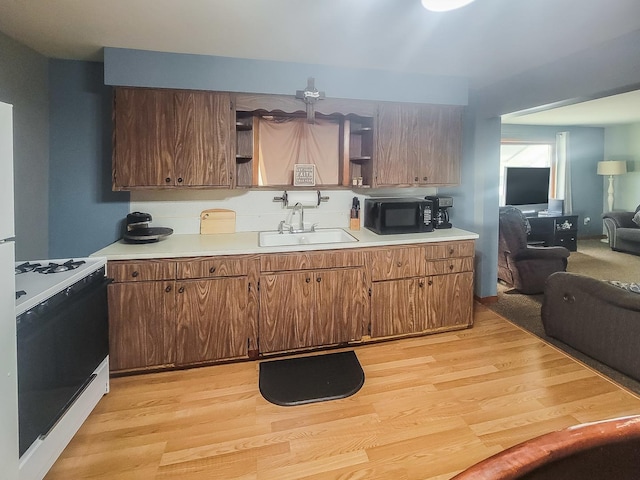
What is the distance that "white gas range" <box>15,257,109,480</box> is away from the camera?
139 cm

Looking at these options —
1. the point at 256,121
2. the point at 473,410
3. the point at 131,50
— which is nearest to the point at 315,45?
the point at 256,121

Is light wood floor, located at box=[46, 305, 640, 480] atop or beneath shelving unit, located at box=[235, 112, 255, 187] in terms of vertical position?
beneath

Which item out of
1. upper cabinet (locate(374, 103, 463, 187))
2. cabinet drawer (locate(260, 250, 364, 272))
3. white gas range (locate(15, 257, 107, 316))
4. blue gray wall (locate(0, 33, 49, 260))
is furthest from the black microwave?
blue gray wall (locate(0, 33, 49, 260))

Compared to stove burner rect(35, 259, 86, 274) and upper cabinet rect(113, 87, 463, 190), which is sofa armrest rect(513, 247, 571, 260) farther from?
stove burner rect(35, 259, 86, 274)

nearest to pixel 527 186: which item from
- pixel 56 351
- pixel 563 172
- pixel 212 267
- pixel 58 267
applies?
pixel 563 172

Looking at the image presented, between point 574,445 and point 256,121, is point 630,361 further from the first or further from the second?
point 256,121

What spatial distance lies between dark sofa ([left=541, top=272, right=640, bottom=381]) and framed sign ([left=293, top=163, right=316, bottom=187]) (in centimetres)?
221

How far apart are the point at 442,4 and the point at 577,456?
1878 millimetres

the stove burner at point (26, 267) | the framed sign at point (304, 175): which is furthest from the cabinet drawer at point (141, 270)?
the framed sign at point (304, 175)

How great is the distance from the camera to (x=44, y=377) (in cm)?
149

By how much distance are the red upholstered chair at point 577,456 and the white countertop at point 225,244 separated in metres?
2.10

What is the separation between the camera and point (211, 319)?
2.49 meters

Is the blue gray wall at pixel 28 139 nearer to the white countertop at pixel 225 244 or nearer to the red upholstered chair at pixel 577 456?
the white countertop at pixel 225 244

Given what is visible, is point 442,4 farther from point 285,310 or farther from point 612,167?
point 612,167
